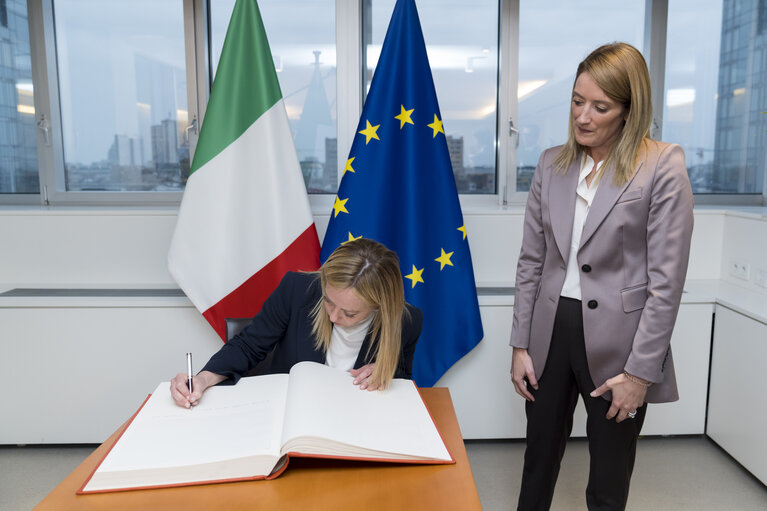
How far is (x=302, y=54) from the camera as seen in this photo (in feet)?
9.71

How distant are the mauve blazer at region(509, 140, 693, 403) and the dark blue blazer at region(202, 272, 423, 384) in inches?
14.4

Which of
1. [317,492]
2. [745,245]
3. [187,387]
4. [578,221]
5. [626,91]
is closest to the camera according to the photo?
[317,492]

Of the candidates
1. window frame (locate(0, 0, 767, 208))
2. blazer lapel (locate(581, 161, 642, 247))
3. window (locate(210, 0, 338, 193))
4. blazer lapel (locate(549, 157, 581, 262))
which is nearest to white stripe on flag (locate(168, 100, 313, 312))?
window frame (locate(0, 0, 767, 208))

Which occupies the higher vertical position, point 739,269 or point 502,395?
point 739,269

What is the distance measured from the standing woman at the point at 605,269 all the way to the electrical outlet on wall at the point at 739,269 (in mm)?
1340

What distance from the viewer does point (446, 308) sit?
2443 millimetres

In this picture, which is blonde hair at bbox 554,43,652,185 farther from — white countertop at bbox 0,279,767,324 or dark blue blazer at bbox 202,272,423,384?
white countertop at bbox 0,279,767,324

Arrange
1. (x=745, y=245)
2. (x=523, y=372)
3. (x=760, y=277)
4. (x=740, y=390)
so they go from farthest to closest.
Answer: (x=745, y=245)
(x=760, y=277)
(x=740, y=390)
(x=523, y=372)

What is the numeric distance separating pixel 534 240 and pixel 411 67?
1.03 metres

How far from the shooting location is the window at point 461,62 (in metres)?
2.95

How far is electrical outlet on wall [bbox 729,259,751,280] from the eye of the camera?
2.56m

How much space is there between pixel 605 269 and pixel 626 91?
16.7 inches

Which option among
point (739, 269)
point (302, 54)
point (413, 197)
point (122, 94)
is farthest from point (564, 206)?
point (122, 94)

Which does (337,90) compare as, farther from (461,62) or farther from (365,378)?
(365,378)
